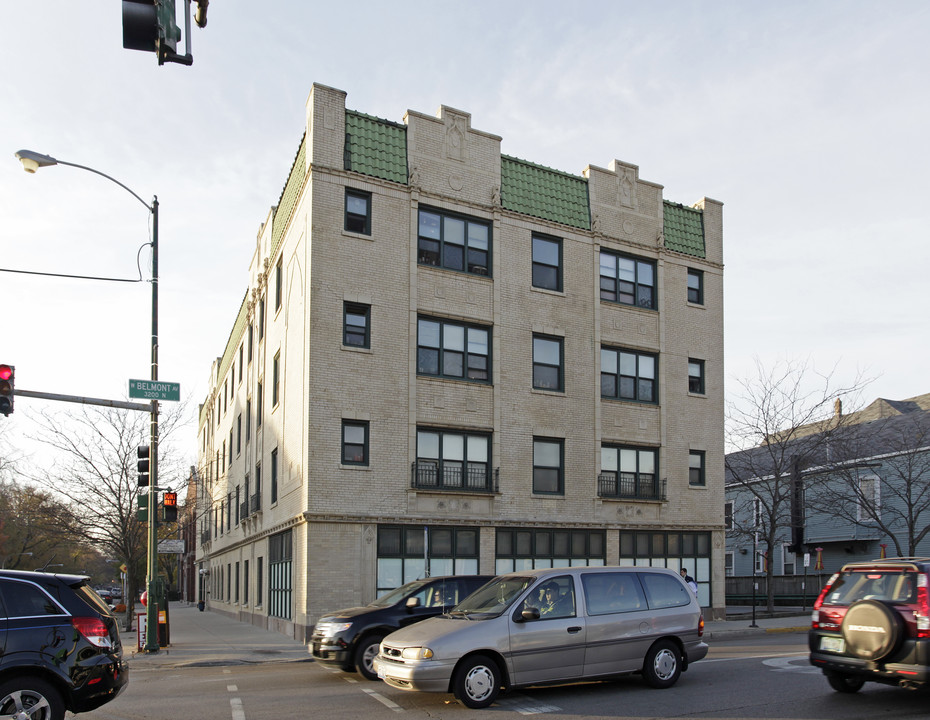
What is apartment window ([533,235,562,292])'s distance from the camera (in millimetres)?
25906

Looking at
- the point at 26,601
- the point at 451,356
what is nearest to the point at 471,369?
the point at 451,356

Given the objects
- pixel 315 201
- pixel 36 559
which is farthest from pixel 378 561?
pixel 36 559

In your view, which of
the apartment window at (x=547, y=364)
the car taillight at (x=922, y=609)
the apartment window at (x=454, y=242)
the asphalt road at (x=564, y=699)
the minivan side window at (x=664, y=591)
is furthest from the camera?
the apartment window at (x=547, y=364)

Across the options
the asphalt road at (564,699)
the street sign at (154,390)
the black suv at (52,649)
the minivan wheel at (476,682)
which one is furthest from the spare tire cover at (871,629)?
the street sign at (154,390)

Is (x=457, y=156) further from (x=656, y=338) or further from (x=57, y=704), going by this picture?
(x=57, y=704)

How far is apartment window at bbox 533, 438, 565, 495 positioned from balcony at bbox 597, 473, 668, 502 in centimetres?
128

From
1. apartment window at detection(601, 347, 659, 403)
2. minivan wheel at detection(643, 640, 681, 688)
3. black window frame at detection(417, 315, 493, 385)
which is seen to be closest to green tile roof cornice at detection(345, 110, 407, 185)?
black window frame at detection(417, 315, 493, 385)

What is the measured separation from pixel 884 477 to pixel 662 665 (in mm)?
30325

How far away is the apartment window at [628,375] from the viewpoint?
1049 inches

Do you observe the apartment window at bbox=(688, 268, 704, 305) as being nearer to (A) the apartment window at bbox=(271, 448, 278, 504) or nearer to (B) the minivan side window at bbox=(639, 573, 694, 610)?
(A) the apartment window at bbox=(271, 448, 278, 504)

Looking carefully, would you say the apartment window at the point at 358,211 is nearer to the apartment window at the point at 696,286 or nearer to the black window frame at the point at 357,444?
the black window frame at the point at 357,444

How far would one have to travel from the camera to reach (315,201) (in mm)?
22438

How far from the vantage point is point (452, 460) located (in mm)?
23641

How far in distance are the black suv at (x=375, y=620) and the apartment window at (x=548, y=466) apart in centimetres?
952
